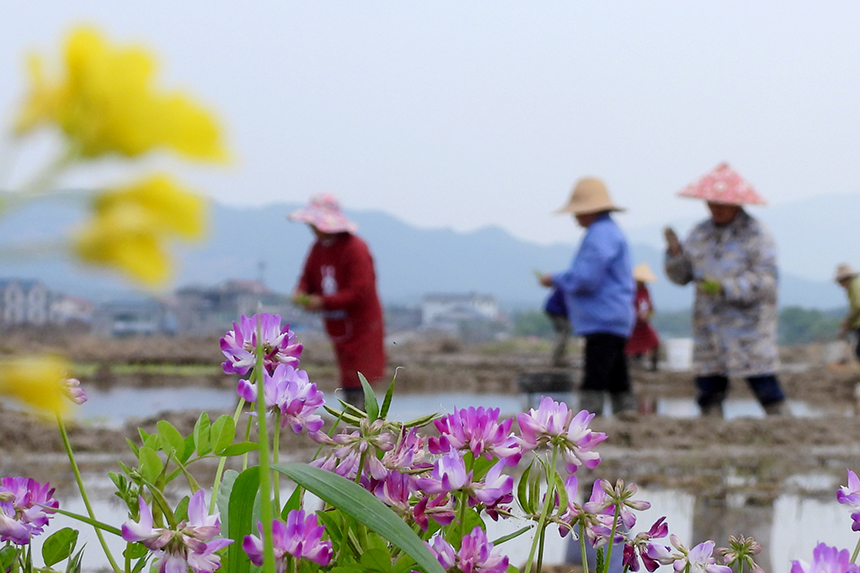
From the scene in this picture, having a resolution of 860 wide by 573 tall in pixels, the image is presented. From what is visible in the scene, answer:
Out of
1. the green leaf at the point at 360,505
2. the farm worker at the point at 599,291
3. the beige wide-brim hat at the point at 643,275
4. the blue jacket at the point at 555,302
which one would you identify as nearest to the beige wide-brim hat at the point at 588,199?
the farm worker at the point at 599,291

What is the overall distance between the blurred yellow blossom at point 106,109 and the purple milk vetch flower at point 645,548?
0.60 m

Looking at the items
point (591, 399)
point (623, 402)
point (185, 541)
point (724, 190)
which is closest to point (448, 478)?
point (185, 541)

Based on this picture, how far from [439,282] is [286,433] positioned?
153306 millimetres

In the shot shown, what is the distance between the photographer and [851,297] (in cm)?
1106

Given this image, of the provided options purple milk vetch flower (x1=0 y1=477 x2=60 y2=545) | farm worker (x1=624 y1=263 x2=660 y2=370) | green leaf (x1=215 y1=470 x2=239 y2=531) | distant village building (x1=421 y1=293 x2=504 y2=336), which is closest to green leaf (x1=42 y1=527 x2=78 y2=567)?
purple milk vetch flower (x1=0 y1=477 x2=60 y2=545)

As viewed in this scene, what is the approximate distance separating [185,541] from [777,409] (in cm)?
703

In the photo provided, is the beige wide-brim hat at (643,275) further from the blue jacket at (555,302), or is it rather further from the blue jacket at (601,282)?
the blue jacket at (601,282)

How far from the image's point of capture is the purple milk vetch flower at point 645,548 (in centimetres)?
81

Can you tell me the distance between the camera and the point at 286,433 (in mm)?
6344

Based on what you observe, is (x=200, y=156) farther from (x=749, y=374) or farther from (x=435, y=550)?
(x=749, y=374)

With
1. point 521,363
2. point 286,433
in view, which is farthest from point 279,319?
point 521,363

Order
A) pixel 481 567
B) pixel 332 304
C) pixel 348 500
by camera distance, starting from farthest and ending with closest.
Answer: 1. pixel 332 304
2. pixel 481 567
3. pixel 348 500

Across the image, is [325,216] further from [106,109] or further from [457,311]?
[457,311]

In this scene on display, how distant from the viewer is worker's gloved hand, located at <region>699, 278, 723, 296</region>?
22.1 feet
